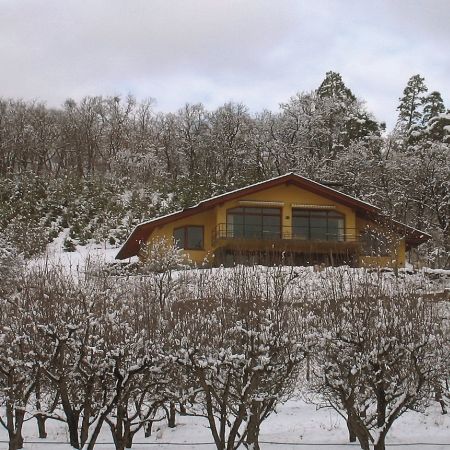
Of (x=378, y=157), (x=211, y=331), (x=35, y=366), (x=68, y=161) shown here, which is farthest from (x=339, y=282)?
(x=68, y=161)

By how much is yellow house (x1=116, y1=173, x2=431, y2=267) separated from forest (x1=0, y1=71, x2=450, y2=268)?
428cm

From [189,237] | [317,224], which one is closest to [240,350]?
[189,237]

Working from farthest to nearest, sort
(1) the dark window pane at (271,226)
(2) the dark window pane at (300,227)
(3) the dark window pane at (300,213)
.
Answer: (3) the dark window pane at (300,213) < (2) the dark window pane at (300,227) < (1) the dark window pane at (271,226)

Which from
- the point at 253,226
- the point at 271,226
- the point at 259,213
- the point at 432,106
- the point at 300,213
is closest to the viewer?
the point at 253,226

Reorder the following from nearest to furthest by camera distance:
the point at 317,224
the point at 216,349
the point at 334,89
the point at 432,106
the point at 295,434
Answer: the point at 216,349 < the point at 295,434 < the point at 317,224 < the point at 432,106 < the point at 334,89

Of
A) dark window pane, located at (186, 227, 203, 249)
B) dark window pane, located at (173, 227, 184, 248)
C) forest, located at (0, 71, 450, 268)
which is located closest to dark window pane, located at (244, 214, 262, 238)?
dark window pane, located at (186, 227, 203, 249)

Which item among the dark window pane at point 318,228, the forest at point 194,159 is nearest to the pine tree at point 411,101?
the forest at point 194,159

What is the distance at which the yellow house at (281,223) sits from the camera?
31578 millimetres

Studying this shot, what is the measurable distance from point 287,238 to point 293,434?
16895 millimetres

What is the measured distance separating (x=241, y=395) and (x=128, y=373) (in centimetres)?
215

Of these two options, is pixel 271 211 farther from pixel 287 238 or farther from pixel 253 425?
pixel 253 425

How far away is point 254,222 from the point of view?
33062mm

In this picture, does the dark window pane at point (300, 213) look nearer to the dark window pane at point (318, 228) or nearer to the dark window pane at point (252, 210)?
the dark window pane at point (318, 228)

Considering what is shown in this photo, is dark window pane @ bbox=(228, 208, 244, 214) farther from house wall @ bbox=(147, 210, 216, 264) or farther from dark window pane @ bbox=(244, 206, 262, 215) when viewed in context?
house wall @ bbox=(147, 210, 216, 264)
